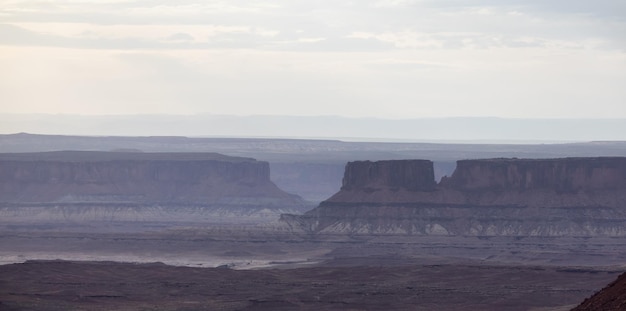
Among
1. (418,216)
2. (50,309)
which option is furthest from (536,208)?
(50,309)

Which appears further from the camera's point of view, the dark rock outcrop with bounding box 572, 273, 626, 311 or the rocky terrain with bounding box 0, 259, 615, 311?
the rocky terrain with bounding box 0, 259, 615, 311

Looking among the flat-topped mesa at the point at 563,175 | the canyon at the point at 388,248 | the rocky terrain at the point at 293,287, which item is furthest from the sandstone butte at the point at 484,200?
the rocky terrain at the point at 293,287

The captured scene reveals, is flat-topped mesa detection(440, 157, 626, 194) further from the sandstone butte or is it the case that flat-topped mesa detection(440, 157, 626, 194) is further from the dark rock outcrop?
the dark rock outcrop

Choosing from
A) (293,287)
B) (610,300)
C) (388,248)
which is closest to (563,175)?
(388,248)

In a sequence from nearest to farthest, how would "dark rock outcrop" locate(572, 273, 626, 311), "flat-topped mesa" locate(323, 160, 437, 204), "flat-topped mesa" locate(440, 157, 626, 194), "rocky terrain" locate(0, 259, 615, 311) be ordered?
"dark rock outcrop" locate(572, 273, 626, 311) → "rocky terrain" locate(0, 259, 615, 311) → "flat-topped mesa" locate(440, 157, 626, 194) → "flat-topped mesa" locate(323, 160, 437, 204)

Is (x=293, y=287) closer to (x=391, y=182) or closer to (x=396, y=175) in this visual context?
(x=391, y=182)

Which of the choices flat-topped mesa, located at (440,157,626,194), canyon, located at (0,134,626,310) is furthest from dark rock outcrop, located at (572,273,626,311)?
flat-topped mesa, located at (440,157,626,194)

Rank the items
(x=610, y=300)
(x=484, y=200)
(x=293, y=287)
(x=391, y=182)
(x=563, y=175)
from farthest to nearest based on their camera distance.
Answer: (x=391, y=182) < (x=484, y=200) < (x=563, y=175) < (x=293, y=287) < (x=610, y=300)

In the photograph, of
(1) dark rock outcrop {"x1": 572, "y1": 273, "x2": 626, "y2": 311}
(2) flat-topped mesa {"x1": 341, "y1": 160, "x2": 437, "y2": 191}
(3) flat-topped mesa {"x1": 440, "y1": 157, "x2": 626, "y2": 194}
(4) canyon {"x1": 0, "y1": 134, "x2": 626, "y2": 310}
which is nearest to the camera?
(1) dark rock outcrop {"x1": 572, "y1": 273, "x2": 626, "y2": 311}

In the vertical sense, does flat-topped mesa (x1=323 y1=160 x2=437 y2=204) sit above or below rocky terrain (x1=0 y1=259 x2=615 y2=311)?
above

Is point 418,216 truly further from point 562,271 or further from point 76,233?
point 562,271

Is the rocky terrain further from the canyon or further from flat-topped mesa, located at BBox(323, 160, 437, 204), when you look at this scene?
flat-topped mesa, located at BBox(323, 160, 437, 204)
